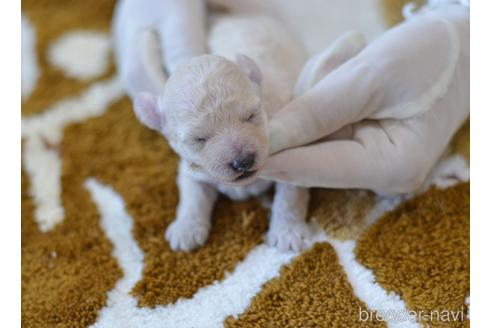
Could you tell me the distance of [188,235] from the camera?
208cm

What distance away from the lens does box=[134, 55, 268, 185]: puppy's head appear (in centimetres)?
166

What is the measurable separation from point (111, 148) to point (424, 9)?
155 centimetres

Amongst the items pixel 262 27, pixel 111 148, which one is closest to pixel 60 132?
pixel 111 148

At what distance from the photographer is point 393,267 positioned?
190cm

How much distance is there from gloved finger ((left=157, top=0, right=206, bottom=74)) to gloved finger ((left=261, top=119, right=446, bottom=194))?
0.83 meters

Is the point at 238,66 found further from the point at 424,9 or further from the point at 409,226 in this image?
the point at 424,9

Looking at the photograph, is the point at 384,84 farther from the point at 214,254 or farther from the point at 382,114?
the point at 214,254

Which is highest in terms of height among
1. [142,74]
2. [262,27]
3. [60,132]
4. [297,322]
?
[262,27]

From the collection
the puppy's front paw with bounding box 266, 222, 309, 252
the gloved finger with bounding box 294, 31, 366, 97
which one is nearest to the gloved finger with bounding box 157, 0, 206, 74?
the gloved finger with bounding box 294, 31, 366, 97

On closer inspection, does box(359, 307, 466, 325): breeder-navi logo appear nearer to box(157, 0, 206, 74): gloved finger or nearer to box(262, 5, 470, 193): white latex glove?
box(262, 5, 470, 193): white latex glove

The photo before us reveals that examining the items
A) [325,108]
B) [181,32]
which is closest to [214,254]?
[325,108]

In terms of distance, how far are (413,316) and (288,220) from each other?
1.83 ft

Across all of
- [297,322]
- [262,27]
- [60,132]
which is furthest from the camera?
[60,132]

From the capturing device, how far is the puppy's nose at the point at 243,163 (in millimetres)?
1639
